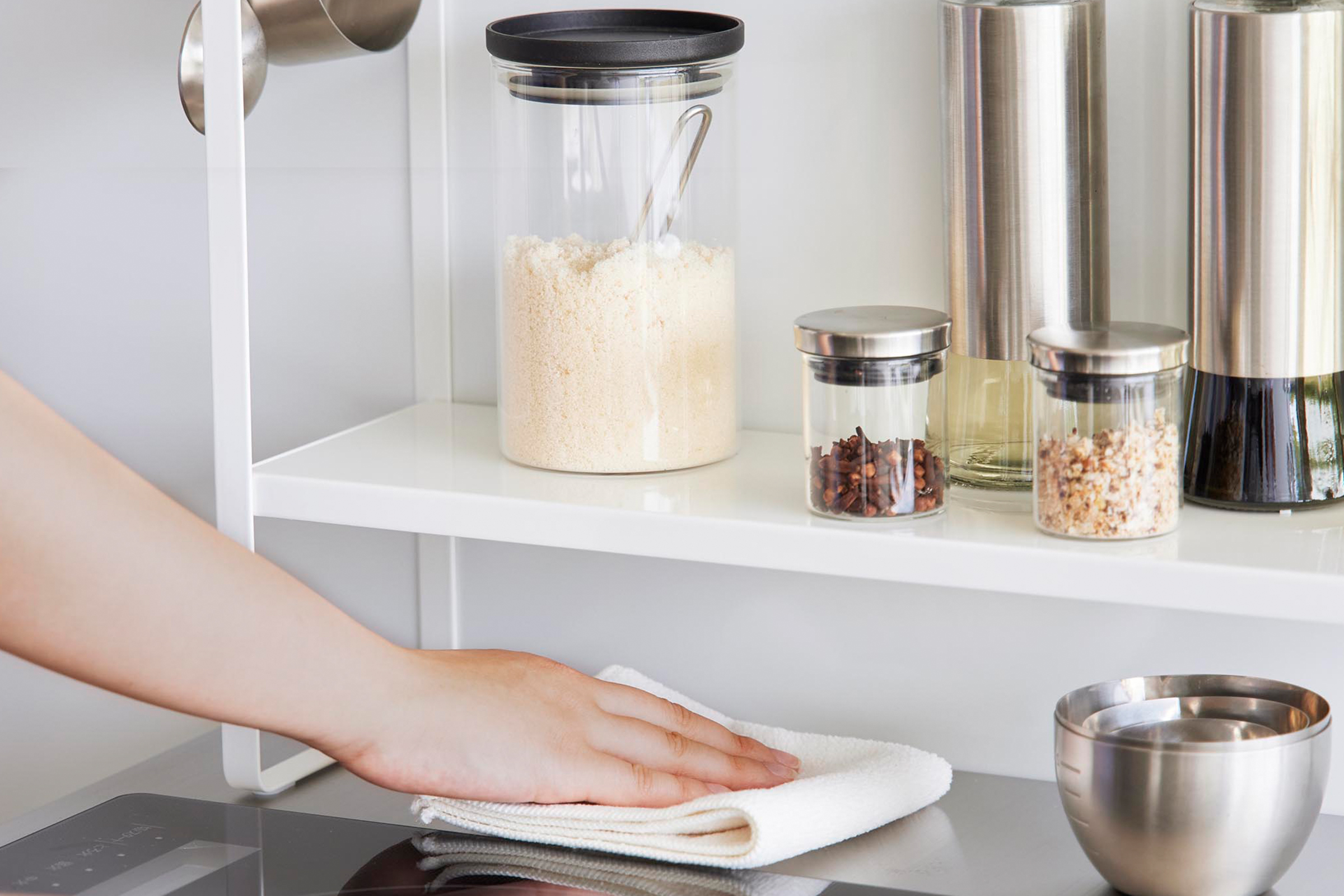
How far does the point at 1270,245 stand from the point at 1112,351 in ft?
0.30

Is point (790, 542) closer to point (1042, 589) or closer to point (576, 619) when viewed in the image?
point (1042, 589)

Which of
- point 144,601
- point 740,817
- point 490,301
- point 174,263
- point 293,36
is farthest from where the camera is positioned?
point 174,263

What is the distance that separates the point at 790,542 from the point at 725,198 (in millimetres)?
239

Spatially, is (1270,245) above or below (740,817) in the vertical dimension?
above

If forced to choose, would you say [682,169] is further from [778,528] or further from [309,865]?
[309,865]

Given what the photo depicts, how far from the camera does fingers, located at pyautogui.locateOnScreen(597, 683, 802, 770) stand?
838mm

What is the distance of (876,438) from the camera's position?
29.2 inches

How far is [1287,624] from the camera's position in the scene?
0.85 m

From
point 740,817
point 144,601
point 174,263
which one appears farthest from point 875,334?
point 174,263

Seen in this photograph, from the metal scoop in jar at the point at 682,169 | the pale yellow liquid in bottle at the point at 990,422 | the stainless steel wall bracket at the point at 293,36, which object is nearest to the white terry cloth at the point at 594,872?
the pale yellow liquid in bottle at the point at 990,422

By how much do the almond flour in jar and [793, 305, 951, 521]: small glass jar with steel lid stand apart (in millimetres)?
88

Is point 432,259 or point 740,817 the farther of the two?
point 432,259

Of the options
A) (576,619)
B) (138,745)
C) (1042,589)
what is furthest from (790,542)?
(138,745)

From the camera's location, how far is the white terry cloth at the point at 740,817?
2.53ft
